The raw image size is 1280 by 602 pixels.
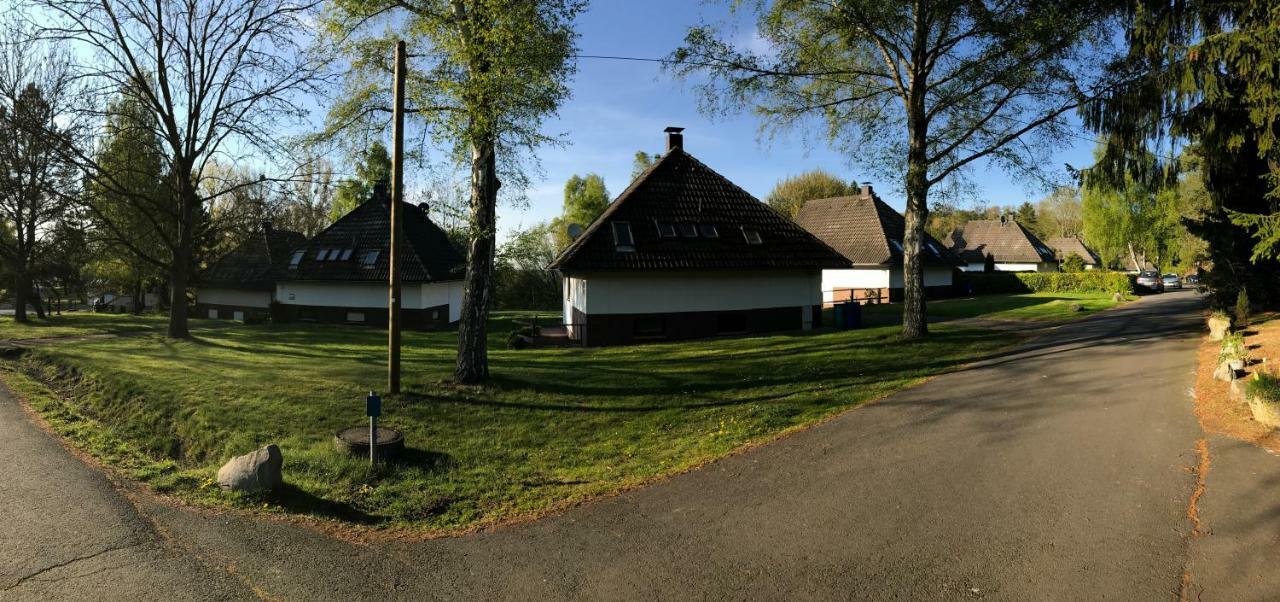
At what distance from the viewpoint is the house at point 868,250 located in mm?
35125

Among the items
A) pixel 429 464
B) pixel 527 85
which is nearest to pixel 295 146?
pixel 527 85

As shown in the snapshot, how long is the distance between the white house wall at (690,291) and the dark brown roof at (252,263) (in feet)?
65.9

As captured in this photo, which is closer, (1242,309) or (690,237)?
(1242,309)

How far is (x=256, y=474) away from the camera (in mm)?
6871

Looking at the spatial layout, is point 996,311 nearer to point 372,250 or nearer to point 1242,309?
point 1242,309

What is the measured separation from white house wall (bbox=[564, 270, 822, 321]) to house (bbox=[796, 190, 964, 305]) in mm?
12436

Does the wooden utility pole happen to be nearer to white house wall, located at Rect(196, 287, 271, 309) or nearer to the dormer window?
the dormer window

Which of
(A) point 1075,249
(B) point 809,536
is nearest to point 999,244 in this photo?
(A) point 1075,249

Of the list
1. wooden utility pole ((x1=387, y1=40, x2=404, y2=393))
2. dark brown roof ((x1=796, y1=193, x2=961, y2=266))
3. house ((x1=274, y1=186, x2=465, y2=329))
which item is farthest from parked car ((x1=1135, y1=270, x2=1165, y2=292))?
wooden utility pole ((x1=387, y1=40, x2=404, y2=393))

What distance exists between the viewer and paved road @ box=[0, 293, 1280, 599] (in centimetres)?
477

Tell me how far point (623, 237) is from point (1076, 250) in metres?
73.2

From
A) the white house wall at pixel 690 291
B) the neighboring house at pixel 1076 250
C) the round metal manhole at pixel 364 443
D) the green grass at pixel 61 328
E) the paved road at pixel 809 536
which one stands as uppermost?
the neighboring house at pixel 1076 250

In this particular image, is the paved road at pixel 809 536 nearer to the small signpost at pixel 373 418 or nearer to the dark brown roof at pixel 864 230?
the small signpost at pixel 373 418

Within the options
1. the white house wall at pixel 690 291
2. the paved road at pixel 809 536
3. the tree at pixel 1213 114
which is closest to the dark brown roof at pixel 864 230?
the white house wall at pixel 690 291
